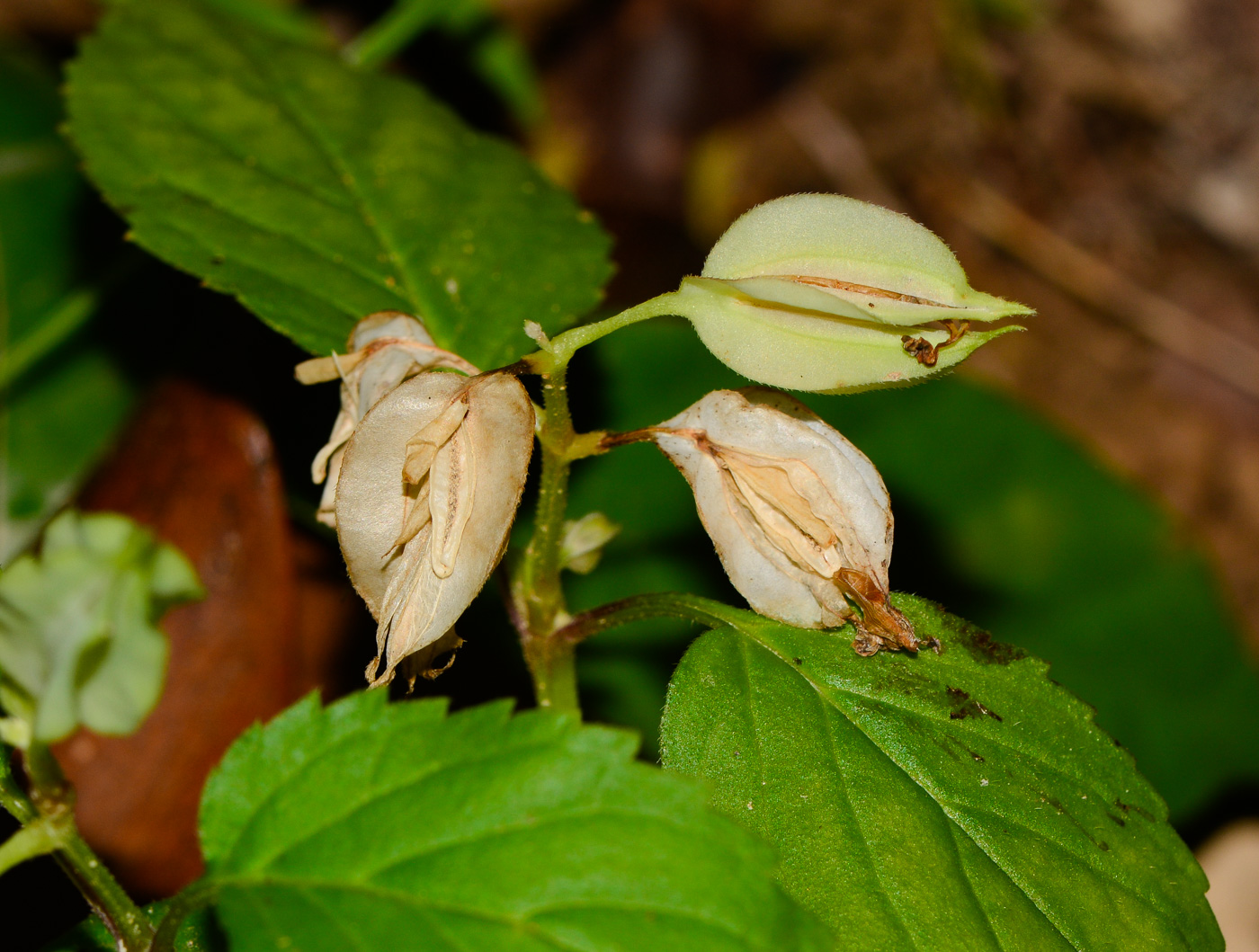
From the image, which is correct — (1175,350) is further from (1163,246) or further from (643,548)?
(643,548)

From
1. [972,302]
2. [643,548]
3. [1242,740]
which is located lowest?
[1242,740]

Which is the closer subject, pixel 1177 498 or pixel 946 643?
pixel 946 643

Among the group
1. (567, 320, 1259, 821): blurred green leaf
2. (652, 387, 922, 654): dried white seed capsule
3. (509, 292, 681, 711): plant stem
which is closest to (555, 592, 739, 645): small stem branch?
(509, 292, 681, 711): plant stem

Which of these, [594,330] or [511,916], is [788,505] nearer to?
[594,330]

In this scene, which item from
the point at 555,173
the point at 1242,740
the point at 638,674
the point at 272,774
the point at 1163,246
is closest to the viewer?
the point at 272,774

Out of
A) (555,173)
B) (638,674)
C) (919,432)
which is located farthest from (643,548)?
(555,173)

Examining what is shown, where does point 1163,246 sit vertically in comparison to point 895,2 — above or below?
below

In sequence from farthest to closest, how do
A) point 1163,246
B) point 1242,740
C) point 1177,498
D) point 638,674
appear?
point 1163,246
point 1177,498
point 1242,740
point 638,674

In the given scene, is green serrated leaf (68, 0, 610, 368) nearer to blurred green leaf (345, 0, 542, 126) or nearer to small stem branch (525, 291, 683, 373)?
small stem branch (525, 291, 683, 373)
